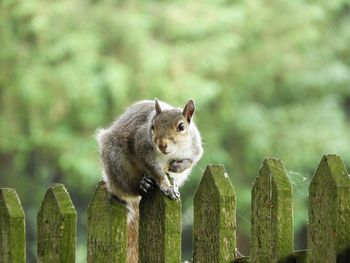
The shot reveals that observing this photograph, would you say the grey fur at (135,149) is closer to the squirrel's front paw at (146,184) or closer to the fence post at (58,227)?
the squirrel's front paw at (146,184)

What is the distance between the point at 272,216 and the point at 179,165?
26.5 inches

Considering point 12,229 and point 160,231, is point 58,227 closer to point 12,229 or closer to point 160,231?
point 12,229

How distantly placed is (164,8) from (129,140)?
32.6ft

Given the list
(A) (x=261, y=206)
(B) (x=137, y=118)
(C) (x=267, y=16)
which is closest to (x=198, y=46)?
(C) (x=267, y=16)

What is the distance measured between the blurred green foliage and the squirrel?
321 inches

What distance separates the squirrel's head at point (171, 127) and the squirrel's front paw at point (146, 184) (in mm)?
151

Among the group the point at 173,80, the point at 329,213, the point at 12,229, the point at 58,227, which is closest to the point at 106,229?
the point at 58,227

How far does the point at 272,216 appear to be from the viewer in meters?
2.01

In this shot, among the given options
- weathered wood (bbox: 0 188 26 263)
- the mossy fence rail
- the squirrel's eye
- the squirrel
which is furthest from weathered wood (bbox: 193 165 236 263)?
the squirrel's eye

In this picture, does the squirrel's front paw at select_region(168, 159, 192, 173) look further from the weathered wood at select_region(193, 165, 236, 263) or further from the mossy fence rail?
the weathered wood at select_region(193, 165, 236, 263)

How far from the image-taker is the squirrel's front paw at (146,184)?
2357 millimetres

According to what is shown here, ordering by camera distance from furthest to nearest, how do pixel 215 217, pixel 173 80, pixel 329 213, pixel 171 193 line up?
pixel 173 80 → pixel 171 193 → pixel 215 217 → pixel 329 213

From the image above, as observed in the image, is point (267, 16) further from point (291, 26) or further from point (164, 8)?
point (164, 8)

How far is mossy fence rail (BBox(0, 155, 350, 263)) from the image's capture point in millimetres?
1928
